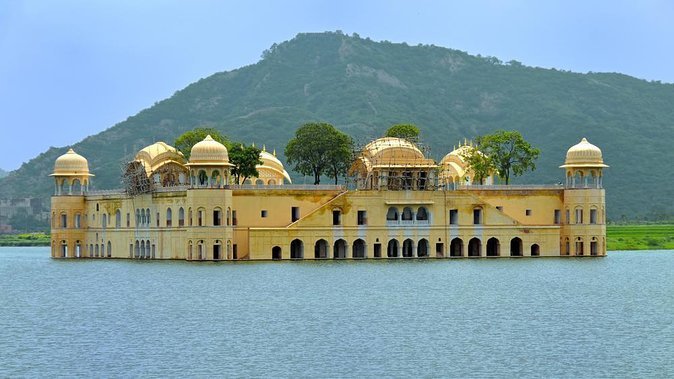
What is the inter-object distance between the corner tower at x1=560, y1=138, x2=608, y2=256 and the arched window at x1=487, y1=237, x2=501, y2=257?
14.3 feet

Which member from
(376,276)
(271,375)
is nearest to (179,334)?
(271,375)

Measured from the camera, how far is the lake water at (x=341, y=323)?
128 feet

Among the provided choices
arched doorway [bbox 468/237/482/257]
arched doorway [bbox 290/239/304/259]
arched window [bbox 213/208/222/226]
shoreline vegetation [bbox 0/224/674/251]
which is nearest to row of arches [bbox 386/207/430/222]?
arched doorway [bbox 468/237/482/257]

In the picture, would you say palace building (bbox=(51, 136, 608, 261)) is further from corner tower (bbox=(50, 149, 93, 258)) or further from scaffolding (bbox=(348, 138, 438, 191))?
corner tower (bbox=(50, 149, 93, 258))

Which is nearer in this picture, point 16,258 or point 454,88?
point 16,258

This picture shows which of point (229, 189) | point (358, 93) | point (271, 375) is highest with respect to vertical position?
point (358, 93)

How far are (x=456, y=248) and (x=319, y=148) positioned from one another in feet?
43.5

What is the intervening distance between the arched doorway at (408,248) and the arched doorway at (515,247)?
6201 millimetres

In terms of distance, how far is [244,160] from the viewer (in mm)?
94688

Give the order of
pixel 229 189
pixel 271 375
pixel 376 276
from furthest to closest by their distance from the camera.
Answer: pixel 229 189
pixel 376 276
pixel 271 375

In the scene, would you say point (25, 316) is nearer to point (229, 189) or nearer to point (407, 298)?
point (407, 298)

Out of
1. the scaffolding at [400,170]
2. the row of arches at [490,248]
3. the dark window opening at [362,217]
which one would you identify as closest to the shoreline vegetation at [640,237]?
the row of arches at [490,248]

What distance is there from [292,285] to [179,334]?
18421 millimetres

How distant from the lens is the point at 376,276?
6856 cm
